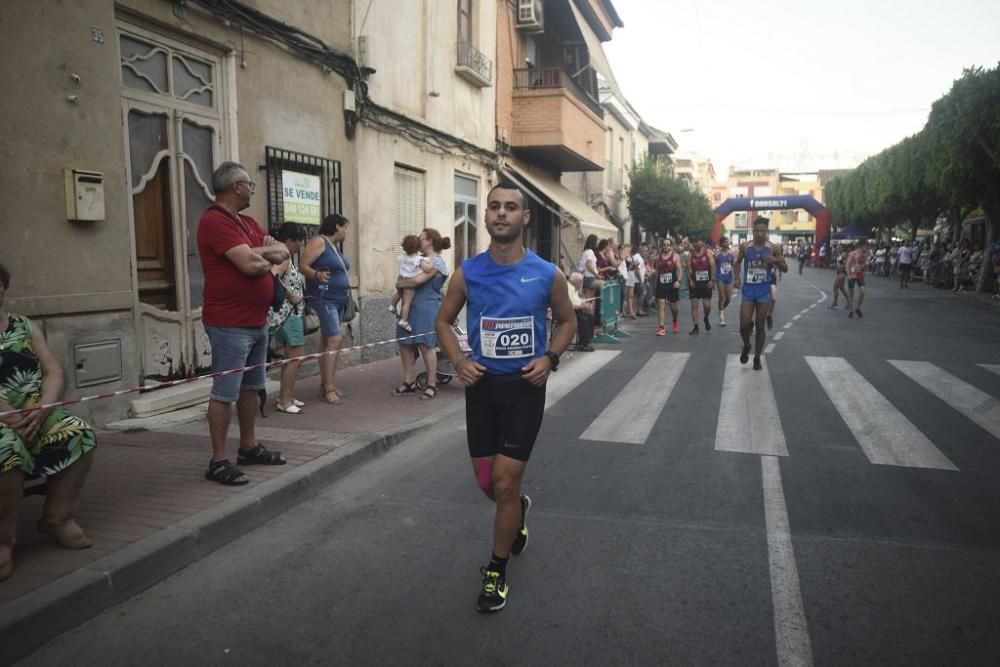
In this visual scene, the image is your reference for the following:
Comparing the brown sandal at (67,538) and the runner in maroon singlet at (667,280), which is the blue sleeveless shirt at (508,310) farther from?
the runner in maroon singlet at (667,280)

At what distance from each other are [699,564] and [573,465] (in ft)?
6.25

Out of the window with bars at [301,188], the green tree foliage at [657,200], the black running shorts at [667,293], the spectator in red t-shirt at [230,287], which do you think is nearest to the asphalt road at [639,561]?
the spectator in red t-shirt at [230,287]

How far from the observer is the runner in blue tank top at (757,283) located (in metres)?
10.3

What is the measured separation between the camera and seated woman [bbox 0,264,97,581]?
3.42 meters

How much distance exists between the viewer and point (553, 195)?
18219 millimetres

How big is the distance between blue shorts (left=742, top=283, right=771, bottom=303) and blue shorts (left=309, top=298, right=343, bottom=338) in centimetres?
580

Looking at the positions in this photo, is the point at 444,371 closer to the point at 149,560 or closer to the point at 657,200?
the point at 149,560

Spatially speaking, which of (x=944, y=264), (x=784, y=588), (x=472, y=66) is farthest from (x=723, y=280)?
(x=944, y=264)

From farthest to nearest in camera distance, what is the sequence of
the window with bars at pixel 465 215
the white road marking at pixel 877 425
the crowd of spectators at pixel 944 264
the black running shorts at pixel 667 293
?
the crowd of spectators at pixel 944 264 < the window with bars at pixel 465 215 < the black running shorts at pixel 667 293 < the white road marking at pixel 877 425

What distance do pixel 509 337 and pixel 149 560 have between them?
2.06 m

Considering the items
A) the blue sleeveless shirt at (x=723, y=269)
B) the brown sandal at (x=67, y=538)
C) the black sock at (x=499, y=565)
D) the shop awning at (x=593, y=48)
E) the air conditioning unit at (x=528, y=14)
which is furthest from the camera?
the shop awning at (x=593, y=48)

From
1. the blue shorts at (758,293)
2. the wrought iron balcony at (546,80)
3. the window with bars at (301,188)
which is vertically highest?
the wrought iron balcony at (546,80)

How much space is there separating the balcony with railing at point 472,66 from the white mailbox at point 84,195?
9185 millimetres

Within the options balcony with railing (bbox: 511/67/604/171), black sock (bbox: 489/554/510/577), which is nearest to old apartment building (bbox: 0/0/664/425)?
balcony with railing (bbox: 511/67/604/171)
